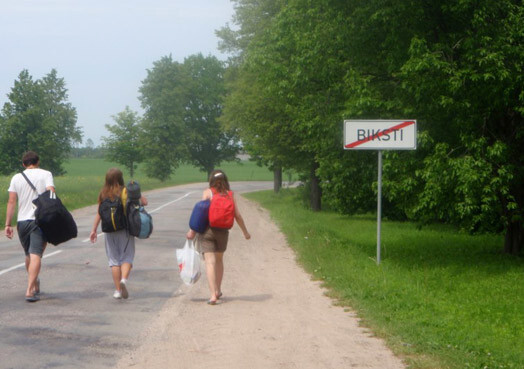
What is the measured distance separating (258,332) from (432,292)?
13.0 ft

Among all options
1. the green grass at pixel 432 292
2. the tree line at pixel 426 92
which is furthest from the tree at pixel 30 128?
the tree line at pixel 426 92

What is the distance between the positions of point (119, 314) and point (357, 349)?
10.1 feet

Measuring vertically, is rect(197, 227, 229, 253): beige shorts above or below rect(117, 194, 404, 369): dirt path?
above

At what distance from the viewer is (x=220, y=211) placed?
9188 millimetres

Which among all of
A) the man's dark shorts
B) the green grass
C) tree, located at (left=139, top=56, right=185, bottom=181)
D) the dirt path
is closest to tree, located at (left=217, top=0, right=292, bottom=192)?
the green grass

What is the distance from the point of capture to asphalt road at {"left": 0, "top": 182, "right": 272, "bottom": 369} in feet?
21.5

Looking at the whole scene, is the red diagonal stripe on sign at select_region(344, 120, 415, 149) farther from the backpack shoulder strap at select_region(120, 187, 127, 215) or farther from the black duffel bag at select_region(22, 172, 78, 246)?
the black duffel bag at select_region(22, 172, 78, 246)

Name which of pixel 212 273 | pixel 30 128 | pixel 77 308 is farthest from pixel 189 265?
pixel 30 128

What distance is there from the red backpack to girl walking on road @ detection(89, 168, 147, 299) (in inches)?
34.8

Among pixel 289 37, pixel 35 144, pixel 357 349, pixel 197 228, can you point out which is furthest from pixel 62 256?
pixel 35 144

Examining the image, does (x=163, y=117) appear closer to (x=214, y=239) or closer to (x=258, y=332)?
(x=214, y=239)

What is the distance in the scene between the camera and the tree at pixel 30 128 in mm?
62312

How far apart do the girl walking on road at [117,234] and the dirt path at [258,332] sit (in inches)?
28.1

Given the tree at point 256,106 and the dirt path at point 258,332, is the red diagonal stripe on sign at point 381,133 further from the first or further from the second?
the tree at point 256,106
